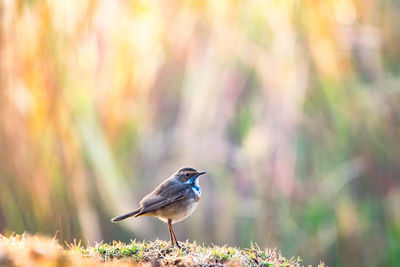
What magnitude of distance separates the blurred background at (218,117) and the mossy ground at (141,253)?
188 centimetres

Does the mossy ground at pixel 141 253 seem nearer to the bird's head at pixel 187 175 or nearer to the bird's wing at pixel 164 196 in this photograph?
the bird's wing at pixel 164 196

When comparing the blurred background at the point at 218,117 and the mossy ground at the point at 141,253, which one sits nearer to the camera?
the mossy ground at the point at 141,253

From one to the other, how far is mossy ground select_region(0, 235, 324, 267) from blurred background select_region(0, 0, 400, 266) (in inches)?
74.0

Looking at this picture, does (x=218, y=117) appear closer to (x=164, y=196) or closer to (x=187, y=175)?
(x=187, y=175)

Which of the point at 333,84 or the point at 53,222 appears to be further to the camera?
the point at 333,84

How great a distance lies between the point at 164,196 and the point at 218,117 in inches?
82.2

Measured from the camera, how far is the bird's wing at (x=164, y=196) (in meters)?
1.89

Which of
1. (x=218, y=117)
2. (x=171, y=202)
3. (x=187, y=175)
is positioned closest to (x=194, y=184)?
(x=187, y=175)

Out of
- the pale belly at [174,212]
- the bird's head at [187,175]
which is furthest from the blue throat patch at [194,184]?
the pale belly at [174,212]

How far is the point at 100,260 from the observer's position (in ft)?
4.80

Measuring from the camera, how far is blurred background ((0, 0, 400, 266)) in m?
3.51

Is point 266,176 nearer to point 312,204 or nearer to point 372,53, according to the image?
point 312,204

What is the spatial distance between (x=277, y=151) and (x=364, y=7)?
49.6 inches

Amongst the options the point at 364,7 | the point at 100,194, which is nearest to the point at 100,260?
the point at 100,194
